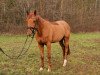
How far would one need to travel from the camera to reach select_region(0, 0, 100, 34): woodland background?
23422 mm

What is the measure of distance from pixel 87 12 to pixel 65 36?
17351 millimetres

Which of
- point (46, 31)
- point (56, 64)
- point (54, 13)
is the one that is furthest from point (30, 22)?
point (54, 13)

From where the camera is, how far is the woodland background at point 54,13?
2342 centimetres

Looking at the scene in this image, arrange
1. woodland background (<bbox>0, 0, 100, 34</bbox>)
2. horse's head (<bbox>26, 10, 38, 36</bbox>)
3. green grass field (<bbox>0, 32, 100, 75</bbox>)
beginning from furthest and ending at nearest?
woodland background (<bbox>0, 0, 100, 34</bbox>) < green grass field (<bbox>0, 32, 100, 75</bbox>) < horse's head (<bbox>26, 10, 38, 36</bbox>)

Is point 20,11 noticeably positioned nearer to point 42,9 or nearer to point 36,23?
point 42,9

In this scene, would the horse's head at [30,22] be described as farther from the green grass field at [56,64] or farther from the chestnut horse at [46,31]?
the green grass field at [56,64]

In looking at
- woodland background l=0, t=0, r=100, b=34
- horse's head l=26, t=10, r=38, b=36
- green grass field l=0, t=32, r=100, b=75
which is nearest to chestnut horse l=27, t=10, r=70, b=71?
horse's head l=26, t=10, r=38, b=36

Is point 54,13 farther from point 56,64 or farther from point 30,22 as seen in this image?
point 30,22

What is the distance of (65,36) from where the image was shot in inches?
442

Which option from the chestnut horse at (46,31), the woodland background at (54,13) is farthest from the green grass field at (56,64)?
the woodland background at (54,13)

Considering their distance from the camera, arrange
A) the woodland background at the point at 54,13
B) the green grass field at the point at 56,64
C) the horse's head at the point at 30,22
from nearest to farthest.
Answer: the horse's head at the point at 30,22 < the green grass field at the point at 56,64 < the woodland background at the point at 54,13

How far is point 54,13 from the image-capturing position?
83.0 feet

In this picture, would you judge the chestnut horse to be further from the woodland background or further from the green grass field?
the woodland background

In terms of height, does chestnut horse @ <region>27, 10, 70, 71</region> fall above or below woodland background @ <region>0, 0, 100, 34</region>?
above
